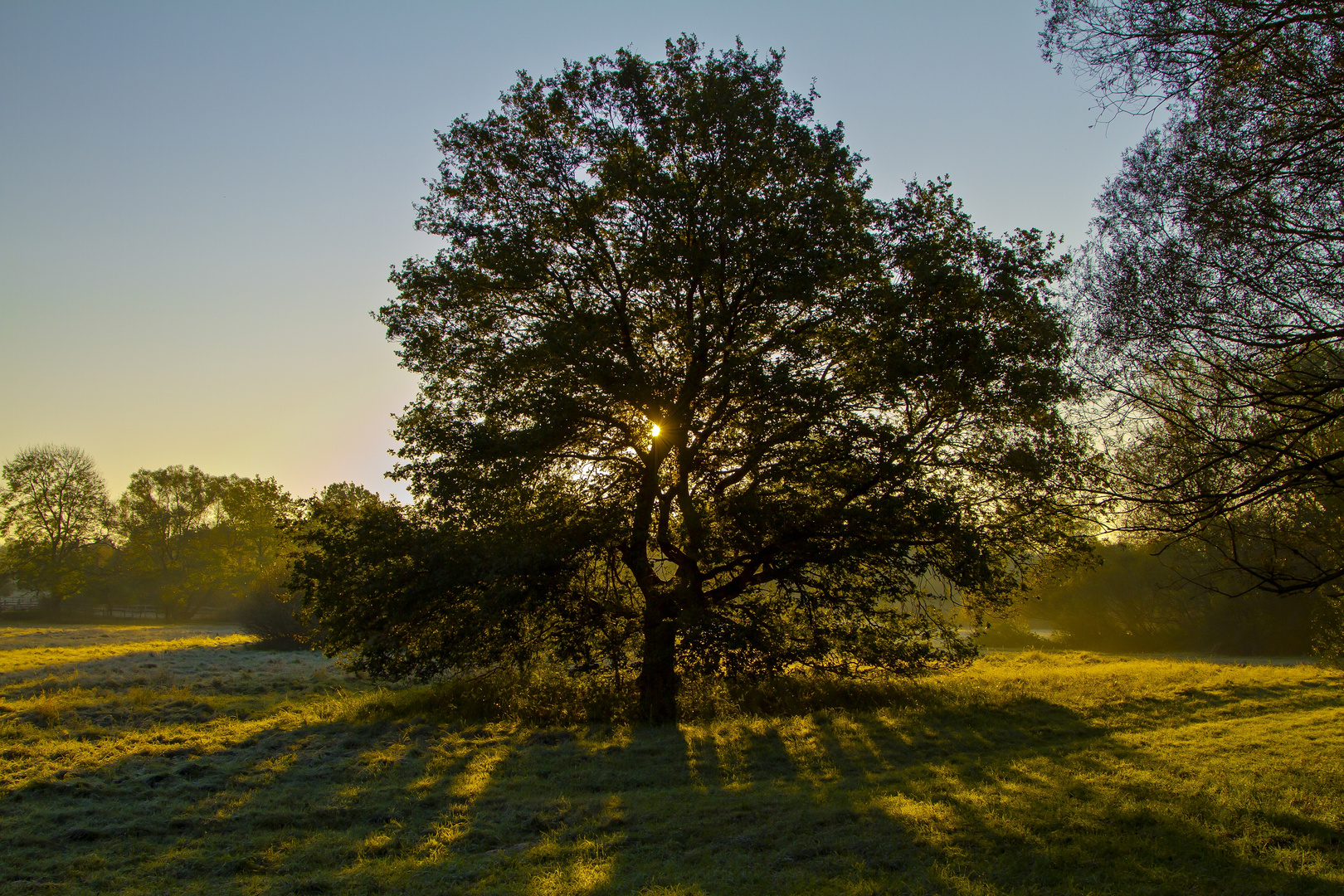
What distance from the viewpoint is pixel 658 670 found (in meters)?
14.1

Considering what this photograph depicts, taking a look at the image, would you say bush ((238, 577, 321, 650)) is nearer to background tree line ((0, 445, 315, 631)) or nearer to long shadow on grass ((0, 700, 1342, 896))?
background tree line ((0, 445, 315, 631))

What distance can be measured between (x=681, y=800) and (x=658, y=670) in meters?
5.90

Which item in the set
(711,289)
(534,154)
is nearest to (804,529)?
(711,289)

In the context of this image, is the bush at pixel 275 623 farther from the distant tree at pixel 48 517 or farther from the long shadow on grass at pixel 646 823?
the distant tree at pixel 48 517

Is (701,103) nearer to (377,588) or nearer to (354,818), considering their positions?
(377,588)

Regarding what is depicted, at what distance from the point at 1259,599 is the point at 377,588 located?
37.6 metres

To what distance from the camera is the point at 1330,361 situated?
7.70m

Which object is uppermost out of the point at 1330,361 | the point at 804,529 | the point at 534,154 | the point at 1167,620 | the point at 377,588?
the point at 534,154

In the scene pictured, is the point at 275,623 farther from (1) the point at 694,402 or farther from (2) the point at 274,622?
(1) the point at 694,402

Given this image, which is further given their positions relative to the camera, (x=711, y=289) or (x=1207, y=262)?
(x=711, y=289)

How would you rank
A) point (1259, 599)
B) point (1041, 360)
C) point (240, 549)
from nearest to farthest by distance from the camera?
point (1041, 360) → point (1259, 599) → point (240, 549)

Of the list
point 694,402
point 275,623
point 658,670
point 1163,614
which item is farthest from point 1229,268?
point 1163,614

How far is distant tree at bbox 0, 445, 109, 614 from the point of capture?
191 ft

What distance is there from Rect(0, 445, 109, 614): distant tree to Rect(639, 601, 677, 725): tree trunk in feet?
212
